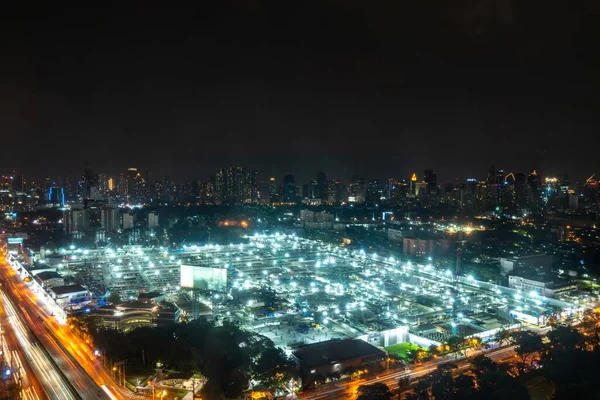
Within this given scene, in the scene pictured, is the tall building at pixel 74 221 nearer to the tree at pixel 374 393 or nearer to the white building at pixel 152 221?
the white building at pixel 152 221

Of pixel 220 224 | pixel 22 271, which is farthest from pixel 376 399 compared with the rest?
pixel 220 224

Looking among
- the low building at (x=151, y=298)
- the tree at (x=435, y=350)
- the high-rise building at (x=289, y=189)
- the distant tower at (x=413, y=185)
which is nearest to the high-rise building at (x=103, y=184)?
the high-rise building at (x=289, y=189)

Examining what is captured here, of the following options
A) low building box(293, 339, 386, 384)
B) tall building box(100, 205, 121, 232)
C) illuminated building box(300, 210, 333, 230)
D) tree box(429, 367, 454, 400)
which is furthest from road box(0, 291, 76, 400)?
illuminated building box(300, 210, 333, 230)

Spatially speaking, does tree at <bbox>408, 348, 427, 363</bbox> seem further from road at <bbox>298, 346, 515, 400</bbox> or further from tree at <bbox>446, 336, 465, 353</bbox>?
tree at <bbox>446, 336, 465, 353</bbox>

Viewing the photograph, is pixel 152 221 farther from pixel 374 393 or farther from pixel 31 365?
pixel 374 393

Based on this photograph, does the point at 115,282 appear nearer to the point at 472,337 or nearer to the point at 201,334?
the point at 201,334
